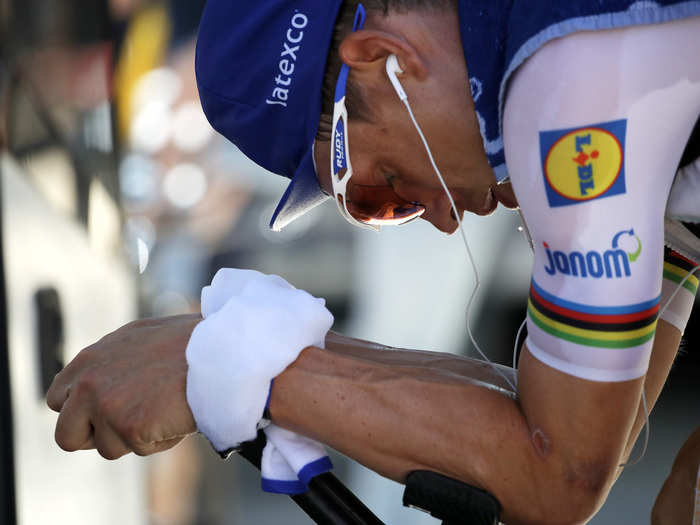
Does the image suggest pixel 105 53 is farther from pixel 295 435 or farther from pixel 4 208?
pixel 295 435

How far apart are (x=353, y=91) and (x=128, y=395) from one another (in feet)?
1.54

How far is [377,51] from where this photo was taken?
3.32ft

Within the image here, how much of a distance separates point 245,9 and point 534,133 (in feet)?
1.48

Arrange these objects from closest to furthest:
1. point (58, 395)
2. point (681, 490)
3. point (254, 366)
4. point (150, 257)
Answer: point (254, 366), point (58, 395), point (681, 490), point (150, 257)

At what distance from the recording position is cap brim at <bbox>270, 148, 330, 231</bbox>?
117 centimetres

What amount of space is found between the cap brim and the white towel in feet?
0.68

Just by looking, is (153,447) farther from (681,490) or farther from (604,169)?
(681,490)

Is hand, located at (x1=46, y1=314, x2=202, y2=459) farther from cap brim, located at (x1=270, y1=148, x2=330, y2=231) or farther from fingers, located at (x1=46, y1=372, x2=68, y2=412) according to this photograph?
cap brim, located at (x1=270, y1=148, x2=330, y2=231)

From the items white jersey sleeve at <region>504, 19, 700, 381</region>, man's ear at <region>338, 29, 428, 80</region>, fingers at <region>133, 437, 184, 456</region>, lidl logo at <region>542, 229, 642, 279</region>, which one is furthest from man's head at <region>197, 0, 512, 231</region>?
fingers at <region>133, 437, 184, 456</region>

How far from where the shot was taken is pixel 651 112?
84cm

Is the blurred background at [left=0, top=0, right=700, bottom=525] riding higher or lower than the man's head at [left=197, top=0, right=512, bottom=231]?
lower

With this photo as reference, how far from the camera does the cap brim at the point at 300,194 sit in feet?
3.85

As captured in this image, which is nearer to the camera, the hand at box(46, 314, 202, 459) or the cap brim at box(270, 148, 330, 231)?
the hand at box(46, 314, 202, 459)

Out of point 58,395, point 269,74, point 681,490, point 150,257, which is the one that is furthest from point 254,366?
point 150,257
